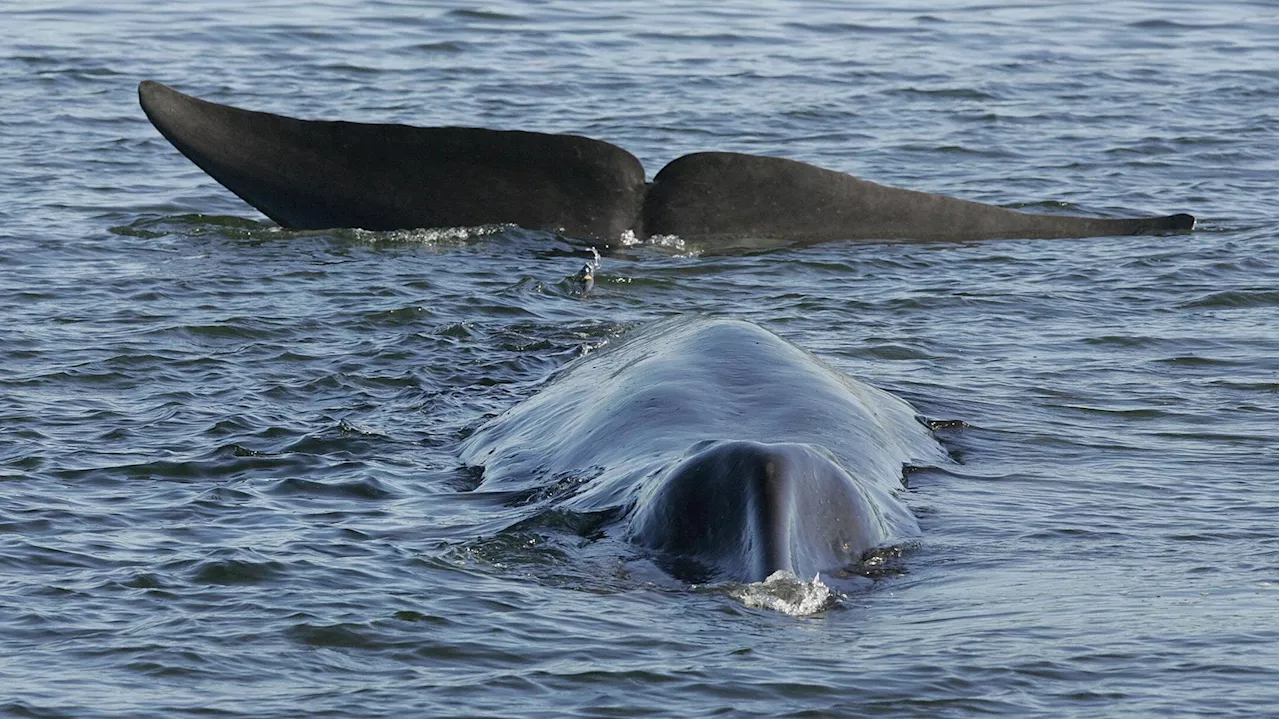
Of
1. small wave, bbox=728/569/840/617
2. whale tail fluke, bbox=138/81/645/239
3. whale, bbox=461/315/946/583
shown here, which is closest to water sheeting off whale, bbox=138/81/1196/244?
whale tail fluke, bbox=138/81/645/239

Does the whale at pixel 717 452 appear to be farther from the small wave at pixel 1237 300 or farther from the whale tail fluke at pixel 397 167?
the small wave at pixel 1237 300

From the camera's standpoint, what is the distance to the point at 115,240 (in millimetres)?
13305

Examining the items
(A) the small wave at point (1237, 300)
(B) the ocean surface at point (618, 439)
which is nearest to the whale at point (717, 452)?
(B) the ocean surface at point (618, 439)

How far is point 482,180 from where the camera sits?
11273mm

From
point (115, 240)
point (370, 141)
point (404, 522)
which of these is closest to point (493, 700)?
point (404, 522)

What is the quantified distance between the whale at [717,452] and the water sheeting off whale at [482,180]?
2.44 m

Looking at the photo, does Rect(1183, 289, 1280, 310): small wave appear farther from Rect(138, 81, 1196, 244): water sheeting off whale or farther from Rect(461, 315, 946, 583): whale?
Rect(461, 315, 946, 583): whale

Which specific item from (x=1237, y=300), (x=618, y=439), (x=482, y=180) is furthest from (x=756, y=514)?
(x=1237, y=300)

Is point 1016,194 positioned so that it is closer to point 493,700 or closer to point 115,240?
point 115,240

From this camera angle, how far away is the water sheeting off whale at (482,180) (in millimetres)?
11133

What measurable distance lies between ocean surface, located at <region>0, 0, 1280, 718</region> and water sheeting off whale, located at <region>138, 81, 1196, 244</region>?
1.11ft

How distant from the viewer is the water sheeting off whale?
11.1 meters

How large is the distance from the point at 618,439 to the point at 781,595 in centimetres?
152

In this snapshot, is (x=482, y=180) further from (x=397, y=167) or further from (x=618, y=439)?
(x=618, y=439)
